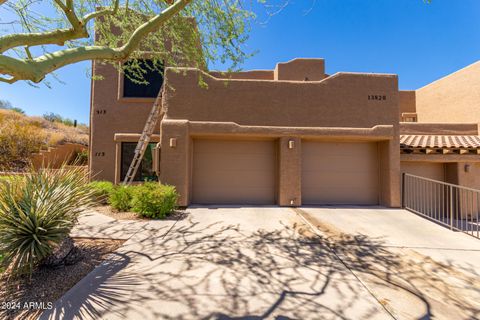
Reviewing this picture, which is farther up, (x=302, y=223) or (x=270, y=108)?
→ (x=270, y=108)

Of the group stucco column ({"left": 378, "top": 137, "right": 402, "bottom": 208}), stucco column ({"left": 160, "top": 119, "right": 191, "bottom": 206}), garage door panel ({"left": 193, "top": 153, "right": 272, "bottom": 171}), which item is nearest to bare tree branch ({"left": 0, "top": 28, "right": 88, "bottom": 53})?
stucco column ({"left": 160, "top": 119, "right": 191, "bottom": 206})

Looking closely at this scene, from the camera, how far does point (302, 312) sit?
8.80 ft

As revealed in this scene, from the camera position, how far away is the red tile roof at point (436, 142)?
8972 millimetres

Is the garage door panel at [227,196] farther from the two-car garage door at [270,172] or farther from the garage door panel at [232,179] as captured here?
the garage door panel at [232,179]

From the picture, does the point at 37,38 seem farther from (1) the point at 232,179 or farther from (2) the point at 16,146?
(2) the point at 16,146

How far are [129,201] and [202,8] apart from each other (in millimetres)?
7098

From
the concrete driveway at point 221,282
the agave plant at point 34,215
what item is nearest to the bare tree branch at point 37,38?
the agave plant at point 34,215

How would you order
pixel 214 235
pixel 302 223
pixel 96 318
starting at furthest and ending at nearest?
pixel 302 223
pixel 214 235
pixel 96 318

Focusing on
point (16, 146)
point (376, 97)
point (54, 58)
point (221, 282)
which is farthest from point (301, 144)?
point (16, 146)

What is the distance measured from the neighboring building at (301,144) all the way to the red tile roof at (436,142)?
0.17 feet

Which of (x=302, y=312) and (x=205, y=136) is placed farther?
(x=205, y=136)

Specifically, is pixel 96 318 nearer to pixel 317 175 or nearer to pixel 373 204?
pixel 317 175

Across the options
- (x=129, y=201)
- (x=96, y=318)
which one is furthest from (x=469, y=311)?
(x=129, y=201)

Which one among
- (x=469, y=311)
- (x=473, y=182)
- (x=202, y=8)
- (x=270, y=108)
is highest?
(x=202, y=8)
